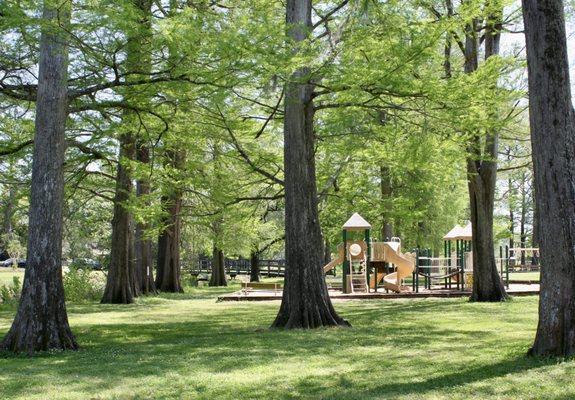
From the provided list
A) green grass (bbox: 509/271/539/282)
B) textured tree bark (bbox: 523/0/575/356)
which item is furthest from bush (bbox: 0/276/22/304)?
green grass (bbox: 509/271/539/282)

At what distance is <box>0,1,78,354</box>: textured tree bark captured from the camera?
10.3 metres

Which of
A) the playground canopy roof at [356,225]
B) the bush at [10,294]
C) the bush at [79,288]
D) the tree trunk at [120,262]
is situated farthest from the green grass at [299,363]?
the playground canopy roof at [356,225]

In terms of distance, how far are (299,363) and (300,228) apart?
457 centimetres

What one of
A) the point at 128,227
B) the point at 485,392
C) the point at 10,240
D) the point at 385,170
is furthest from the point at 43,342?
the point at 10,240

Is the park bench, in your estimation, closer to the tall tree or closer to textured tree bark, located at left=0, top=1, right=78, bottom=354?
the tall tree

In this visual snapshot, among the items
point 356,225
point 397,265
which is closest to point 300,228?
point 356,225

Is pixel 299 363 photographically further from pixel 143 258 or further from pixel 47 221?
pixel 143 258

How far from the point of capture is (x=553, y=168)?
7656 millimetres

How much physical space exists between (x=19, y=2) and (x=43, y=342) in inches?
197

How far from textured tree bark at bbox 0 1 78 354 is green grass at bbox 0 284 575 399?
1.72 feet

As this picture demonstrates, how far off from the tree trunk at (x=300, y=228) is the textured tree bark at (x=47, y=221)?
13.2 feet

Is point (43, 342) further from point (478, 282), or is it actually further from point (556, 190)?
point (478, 282)

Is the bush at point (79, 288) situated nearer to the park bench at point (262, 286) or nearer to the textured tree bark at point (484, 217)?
the park bench at point (262, 286)

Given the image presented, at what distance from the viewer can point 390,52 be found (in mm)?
11391
